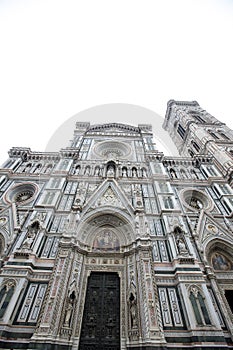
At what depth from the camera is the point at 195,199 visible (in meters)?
12.1

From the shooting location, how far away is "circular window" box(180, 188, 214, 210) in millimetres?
11417

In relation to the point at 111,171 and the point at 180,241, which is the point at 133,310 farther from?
the point at 111,171

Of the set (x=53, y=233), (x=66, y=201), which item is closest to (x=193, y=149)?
(x=66, y=201)

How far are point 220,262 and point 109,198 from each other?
247 inches

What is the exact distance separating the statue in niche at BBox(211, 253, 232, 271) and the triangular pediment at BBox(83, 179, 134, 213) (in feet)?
14.6

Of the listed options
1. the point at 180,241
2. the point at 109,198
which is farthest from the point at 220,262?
the point at 109,198

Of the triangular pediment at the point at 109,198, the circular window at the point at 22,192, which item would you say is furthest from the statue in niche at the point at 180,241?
the circular window at the point at 22,192

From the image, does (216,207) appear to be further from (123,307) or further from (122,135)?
(122,135)

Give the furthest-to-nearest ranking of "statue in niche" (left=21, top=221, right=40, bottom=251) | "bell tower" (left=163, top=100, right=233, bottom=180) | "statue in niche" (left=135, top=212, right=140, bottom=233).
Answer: "bell tower" (left=163, top=100, right=233, bottom=180)
"statue in niche" (left=135, top=212, right=140, bottom=233)
"statue in niche" (left=21, top=221, right=40, bottom=251)

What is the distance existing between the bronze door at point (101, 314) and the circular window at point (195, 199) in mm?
6364

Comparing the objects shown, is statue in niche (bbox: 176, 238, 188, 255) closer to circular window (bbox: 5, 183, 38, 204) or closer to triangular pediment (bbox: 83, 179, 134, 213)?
triangular pediment (bbox: 83, 179, 134, 213)

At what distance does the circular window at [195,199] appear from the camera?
1142 centimetres

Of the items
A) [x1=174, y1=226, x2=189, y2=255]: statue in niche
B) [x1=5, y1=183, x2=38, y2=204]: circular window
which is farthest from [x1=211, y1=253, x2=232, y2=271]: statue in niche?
[x1=5, y1=183, x2=38, y2=204]: circular window

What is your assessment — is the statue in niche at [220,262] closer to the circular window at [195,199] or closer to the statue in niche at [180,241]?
the statue in niche at [180,241]
